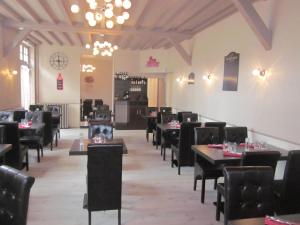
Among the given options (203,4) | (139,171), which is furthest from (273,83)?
(139,171)

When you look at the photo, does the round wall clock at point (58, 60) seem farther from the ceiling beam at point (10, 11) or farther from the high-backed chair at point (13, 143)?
the high-backed chair at point (13, 143)

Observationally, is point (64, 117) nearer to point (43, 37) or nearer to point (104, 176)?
point (43, 37)

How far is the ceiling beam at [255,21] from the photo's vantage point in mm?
4582

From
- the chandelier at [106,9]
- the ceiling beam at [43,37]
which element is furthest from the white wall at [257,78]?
the ceiling beam at [43,37]

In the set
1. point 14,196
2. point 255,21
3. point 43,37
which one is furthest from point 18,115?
point 255,21

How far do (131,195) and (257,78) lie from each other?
10.2 ft

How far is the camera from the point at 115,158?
3057 mm

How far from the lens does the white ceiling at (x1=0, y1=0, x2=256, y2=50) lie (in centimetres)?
571

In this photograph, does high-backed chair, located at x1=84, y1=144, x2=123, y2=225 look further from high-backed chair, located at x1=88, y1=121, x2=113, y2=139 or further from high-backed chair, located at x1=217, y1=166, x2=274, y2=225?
high-backed chair, located at x1=88, y1=121, x2=113, y2=139

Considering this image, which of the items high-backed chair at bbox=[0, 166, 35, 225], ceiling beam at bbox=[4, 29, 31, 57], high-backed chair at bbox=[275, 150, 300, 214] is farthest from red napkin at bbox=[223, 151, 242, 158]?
ceiling beam at bbox=[4, 29, 31, 57]

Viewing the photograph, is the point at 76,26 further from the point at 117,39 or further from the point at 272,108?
the point at 272,108

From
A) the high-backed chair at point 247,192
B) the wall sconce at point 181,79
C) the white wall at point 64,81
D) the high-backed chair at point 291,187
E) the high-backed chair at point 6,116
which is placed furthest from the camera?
the white wall at point 64,81

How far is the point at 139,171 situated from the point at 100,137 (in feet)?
4.55

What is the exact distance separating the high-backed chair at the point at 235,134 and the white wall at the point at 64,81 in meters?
8.04
